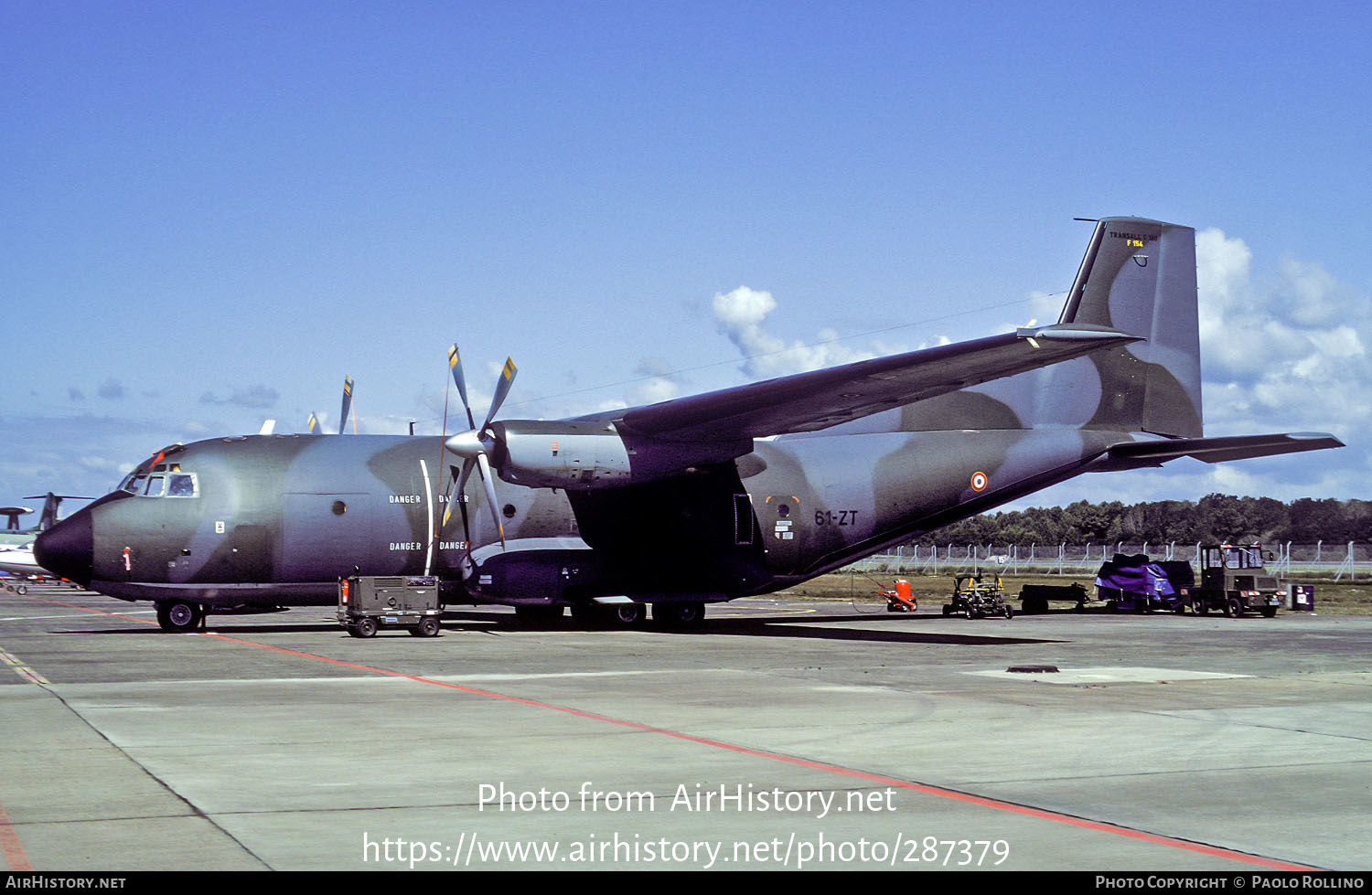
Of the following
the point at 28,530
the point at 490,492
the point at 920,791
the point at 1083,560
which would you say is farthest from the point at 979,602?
the point at 28,530

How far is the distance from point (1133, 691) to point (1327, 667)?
5.48 metres

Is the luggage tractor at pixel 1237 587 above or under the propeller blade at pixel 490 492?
under

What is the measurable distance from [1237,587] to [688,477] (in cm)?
1779

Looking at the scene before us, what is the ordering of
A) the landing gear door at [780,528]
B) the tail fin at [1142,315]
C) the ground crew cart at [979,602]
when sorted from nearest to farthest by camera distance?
the landing gear door at [780,528], the tail fin at [1142,315], the ground crew cart at [979,602]

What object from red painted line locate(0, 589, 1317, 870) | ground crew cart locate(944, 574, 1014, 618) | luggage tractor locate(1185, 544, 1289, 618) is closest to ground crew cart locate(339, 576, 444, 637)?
red painted line locate(0, 589, 1317, 870)

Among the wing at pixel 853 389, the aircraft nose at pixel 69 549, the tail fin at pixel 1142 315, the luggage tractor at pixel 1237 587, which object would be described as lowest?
the luggage tractor at pixel 1237 587

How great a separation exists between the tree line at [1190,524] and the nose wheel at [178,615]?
4366 inches

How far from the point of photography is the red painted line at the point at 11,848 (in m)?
6.53

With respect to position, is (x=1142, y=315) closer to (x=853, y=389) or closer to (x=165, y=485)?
(x=853, y=389)

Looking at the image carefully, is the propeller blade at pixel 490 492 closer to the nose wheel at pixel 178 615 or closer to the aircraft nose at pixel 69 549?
the nose wheel at pixel 178 615

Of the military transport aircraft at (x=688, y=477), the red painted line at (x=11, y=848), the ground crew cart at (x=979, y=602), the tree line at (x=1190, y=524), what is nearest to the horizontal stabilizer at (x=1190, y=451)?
the military transport aircraft at (x=688, y=477)

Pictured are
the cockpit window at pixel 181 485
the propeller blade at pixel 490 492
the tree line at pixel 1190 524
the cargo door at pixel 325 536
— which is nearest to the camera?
the cockpit window at pixel 181 485

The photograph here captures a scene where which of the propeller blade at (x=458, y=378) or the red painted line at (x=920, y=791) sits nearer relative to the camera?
the red painted line at (x=920, y=791)

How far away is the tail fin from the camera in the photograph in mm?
32656
